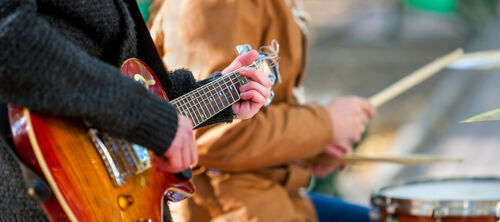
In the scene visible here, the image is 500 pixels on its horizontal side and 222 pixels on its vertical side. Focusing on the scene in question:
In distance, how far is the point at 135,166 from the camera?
1.07 m

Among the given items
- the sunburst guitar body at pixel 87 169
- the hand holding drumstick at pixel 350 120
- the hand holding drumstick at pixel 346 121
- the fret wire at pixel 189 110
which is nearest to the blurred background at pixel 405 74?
the hand holding drumstick at pixel 350 120

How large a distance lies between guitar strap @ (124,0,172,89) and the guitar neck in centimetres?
7

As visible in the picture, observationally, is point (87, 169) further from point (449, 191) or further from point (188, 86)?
point (449, 191)

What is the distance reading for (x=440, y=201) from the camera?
6.05ft

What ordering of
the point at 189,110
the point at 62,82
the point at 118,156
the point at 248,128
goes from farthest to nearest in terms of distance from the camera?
the point at 248,128, the point at 189,110, the point at 118,156, the point at 62,82

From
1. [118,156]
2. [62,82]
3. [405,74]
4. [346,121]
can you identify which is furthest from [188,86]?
[405,74]

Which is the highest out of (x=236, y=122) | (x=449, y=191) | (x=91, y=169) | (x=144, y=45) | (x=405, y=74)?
(x=144, y=45)

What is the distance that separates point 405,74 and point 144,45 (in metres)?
5.69

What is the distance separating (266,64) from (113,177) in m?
0.44

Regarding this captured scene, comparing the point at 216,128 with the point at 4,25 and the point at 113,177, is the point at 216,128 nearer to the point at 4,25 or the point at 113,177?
the point at 113,177

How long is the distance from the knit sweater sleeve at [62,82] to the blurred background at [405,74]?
2.20m

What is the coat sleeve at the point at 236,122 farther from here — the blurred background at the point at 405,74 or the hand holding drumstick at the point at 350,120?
the blurred background at the point at 405,74

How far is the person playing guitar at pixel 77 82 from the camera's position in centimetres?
92

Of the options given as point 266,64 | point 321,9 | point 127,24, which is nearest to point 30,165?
point 127,24
